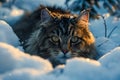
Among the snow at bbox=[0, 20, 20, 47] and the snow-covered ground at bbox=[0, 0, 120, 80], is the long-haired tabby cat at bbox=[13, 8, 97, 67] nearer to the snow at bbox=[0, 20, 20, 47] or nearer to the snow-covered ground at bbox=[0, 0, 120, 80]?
the snow at bbox=[0, 20, 20, 47]

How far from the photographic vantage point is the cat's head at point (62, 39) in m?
5.04

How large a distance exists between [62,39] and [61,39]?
0.05 feet

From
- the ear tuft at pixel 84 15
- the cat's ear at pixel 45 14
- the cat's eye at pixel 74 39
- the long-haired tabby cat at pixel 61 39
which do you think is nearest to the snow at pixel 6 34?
the long-haired tabby cat at pixel 61 39

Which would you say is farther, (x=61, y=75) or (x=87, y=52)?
(x=87, y=52)

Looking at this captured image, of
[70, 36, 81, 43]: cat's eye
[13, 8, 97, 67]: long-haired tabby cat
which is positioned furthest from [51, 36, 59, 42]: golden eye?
[70, 36, 81, 43]: cat's eye

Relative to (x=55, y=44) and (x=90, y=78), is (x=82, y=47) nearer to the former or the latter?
(x=55, y=44)

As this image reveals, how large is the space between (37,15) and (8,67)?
11.3ft

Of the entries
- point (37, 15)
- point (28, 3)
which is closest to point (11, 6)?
point (28, 3)

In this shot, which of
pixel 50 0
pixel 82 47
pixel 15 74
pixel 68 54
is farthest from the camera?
pixel 50 0

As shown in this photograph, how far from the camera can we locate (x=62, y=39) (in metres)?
5.09

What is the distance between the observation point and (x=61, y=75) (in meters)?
3.07

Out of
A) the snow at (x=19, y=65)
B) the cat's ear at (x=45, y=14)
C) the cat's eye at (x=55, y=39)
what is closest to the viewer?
the snow at (x=19, y=65)

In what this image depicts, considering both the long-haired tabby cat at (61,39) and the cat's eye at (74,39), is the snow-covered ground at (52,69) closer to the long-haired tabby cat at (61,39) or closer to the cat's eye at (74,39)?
the long-haired tabby cat at (61,39)

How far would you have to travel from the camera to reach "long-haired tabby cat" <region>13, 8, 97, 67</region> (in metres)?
5.04
